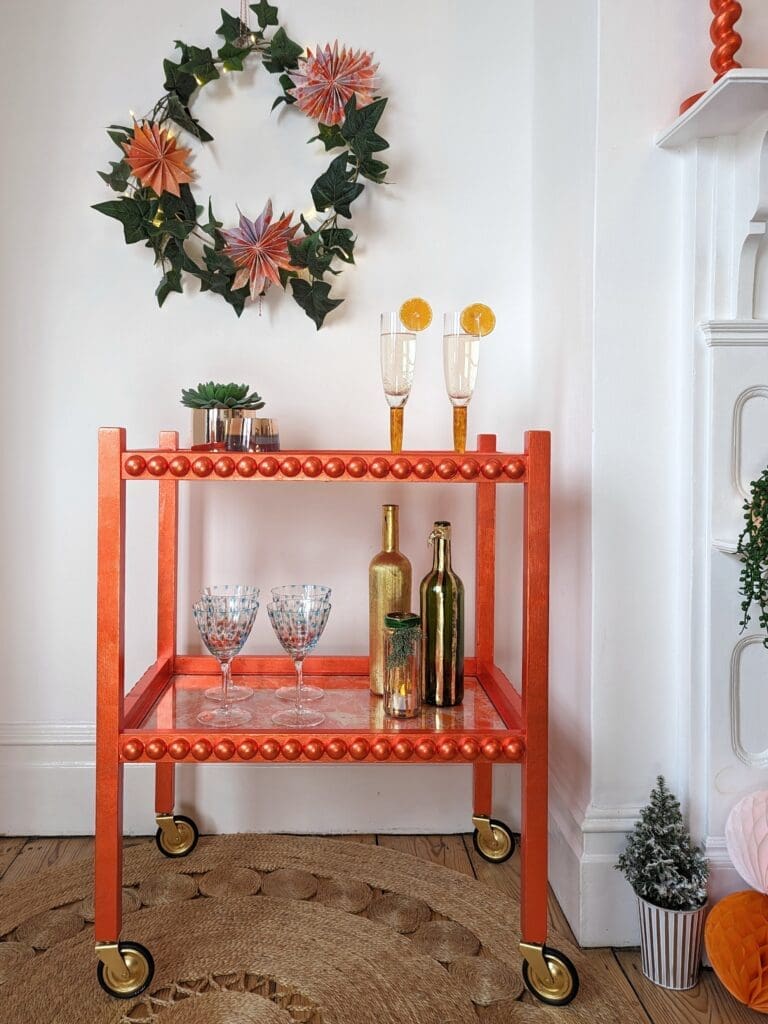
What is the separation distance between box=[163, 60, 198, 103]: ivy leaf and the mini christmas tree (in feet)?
5.78

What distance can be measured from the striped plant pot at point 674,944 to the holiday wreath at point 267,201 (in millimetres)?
1387

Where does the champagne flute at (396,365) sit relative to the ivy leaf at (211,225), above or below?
below

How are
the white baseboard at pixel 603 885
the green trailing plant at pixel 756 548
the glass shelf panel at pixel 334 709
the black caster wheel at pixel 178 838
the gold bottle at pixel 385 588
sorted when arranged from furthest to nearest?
1. the black caster wheel at pixel 178 838
2. the gold bottle at pixel 385 588
3. the white baseboard at pixel 603 885
4. the glass shelf panel at pixel 334 709
5. the green trailing plant at pixel 756 548

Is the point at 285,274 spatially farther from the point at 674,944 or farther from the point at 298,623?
the point at 674,944

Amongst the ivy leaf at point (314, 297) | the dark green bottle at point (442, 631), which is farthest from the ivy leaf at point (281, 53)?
the dark green bottle at point (442, 631)

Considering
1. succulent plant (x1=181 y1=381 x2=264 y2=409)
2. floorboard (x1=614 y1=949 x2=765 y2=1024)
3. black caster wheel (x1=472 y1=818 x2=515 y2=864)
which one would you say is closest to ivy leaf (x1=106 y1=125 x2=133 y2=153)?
succulent plant (x1=181 y1=381 x2=264 y2=409)

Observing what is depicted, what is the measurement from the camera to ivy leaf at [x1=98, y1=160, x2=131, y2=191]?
1.94 m

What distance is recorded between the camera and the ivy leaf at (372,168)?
6.45ft

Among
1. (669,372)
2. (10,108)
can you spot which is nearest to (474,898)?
(669,372)

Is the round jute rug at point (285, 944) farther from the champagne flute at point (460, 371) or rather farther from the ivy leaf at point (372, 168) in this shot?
the ivy leaf at point (372, 168)

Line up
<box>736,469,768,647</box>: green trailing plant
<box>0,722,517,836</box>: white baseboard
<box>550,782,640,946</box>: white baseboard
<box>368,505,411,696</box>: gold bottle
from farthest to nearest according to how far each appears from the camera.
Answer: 1. <box>0,722,517,836</box>: white baseboard
2. <box>368,505,411,696</box>: gold bottle
3. <box>550,782,640,946</box>: white baseboard
4. <box>736,469,768,647</box>: green trailing plant

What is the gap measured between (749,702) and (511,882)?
25.5 inches

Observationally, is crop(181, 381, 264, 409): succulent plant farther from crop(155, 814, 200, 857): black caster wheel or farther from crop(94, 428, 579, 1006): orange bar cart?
crop(155, 814, 200, 857): black caster wheel

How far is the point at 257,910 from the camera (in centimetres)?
167
